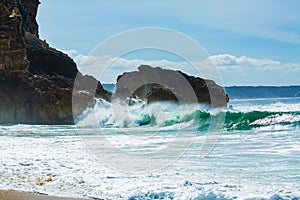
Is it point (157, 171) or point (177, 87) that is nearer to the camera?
point (157, 171)

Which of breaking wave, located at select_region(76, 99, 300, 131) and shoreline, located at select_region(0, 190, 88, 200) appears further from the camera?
breaking wave, located at select_region(76, 99, 300, 131)

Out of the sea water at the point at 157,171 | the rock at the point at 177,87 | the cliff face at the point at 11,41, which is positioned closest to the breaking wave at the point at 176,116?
the rock at the point at 177,87

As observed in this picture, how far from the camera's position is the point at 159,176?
8.29m

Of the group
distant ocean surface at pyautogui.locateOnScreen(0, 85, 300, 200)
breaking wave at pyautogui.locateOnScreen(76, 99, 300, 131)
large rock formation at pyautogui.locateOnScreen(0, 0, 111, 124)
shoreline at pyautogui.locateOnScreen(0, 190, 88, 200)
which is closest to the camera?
shoreline at pyautogui.locateOnScreen(0, 190, 88, 200)

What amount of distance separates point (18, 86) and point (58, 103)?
3.54m

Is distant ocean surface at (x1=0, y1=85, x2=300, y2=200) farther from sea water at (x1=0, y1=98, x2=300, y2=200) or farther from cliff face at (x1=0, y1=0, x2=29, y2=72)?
cliff face at (x1=0, y1=0, x2=29, y2=72)

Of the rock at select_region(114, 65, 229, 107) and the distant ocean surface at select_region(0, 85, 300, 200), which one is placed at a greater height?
the rock at select_region(114, 65, 229, 107)

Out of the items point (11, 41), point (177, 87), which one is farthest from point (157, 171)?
point (11, 41)

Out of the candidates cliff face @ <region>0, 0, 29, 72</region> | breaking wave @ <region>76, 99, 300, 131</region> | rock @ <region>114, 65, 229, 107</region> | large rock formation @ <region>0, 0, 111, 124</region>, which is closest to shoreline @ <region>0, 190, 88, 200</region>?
breaking wave @ <region>76, 99, 300, 131</region>

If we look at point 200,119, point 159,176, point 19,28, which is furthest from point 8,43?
point 159,176

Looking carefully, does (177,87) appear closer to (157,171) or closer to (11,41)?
(11,41)

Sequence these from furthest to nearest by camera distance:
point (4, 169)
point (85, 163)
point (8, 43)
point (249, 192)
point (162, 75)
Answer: point (8, 43) < point (162, 75) < point (85, 163) < point (4, 169) < point (249, 192)

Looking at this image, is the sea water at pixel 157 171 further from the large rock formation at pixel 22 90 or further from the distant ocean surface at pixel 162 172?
the large rock formation at pixel 22 90

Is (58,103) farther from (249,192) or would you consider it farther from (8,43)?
(249,192)
